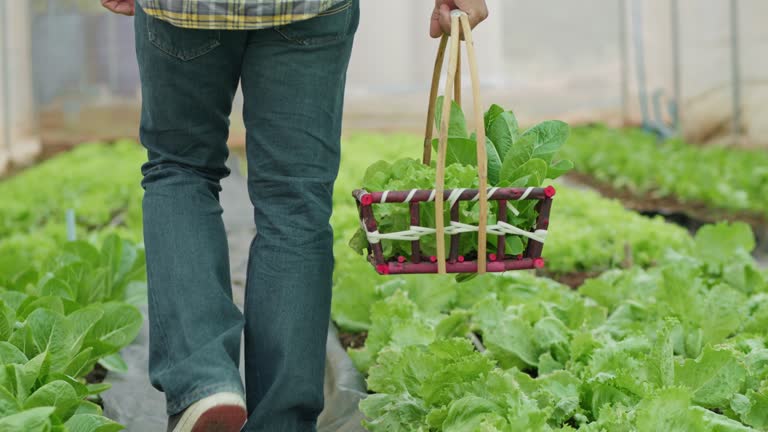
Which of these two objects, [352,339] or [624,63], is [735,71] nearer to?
[624,63]

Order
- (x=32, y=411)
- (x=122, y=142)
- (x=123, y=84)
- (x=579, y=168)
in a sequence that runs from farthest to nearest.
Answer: (x=123, y=84), (x=122, y=142), (x=579, y=168), (x=32, y=411)

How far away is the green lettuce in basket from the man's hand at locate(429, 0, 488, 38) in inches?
5.7

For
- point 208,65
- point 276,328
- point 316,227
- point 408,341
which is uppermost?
point 208,65

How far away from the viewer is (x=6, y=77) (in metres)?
8.72

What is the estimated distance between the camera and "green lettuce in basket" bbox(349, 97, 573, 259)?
6.06 ft

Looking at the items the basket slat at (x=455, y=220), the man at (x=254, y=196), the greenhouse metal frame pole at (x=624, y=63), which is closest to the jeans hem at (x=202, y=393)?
the man at (x=254, y=196)

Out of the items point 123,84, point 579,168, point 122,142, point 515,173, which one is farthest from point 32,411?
point 123,84

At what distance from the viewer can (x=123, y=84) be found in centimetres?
1004

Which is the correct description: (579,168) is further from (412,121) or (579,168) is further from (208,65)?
(208,65)

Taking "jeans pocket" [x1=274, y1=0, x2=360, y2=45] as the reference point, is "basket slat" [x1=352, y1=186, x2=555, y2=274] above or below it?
below

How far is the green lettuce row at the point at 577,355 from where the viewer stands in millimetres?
1896

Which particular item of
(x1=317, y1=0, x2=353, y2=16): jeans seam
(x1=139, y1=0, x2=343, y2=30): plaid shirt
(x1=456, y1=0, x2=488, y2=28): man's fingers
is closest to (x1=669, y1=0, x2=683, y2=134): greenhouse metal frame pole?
(x1=456, y1=0, x2=488, y2=28): man's fingers

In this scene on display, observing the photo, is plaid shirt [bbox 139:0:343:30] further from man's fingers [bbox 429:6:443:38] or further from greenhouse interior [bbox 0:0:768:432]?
man's fingers [bbox 429:6:443:38]

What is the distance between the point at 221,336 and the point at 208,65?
0.48m
